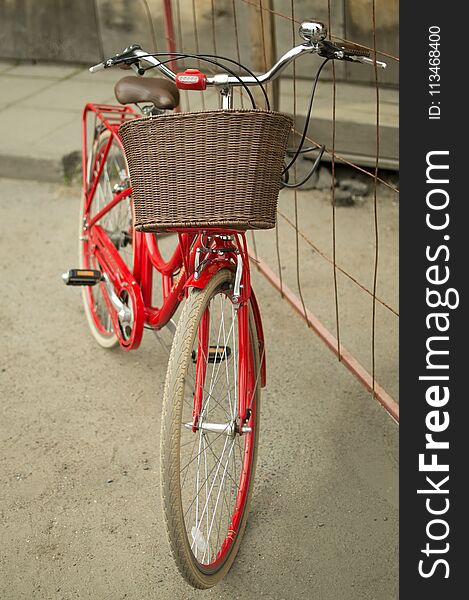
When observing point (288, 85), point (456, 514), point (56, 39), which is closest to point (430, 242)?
point (456, 514)

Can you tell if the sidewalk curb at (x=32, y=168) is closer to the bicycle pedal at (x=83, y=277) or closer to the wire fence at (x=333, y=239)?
the wire fence at (x=333, y=239)

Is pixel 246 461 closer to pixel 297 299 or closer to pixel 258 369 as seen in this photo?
pixel 258 369

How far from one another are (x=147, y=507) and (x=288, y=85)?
362cm

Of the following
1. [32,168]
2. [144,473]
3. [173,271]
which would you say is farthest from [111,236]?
[32,168]

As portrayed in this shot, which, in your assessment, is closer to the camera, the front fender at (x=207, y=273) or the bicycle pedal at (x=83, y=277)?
the front fender at (x=207, y=273)

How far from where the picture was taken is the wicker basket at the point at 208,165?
2.39 metres

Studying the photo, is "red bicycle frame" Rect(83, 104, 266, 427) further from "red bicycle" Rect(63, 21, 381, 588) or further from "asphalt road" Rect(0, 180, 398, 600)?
A: "asphalt road" Rect(0, 180, 398, 600)

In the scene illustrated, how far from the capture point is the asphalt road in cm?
286

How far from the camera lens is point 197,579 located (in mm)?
2643

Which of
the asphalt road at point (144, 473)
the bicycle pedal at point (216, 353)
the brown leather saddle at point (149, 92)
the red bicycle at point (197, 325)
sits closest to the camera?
the red bicycle at point (197, 325)

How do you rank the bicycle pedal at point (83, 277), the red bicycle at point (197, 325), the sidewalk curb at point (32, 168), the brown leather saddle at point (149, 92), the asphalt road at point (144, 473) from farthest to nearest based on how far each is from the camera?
1. the sidewalk curb at point (32, 168)
2. the bicycle pedal at point (83, 277)
3. the brown leather saddle at point (149, 92)
4. the asphalt road at point (144, 473)
5. the red bicycle at point (197, 325)

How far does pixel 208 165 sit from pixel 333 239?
4.54 feet

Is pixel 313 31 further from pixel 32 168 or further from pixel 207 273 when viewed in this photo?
pixel 32 168

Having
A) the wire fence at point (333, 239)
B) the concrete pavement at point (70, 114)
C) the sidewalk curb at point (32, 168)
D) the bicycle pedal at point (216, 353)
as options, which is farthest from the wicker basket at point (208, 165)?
the sidewalk curb at point (32, 168)
